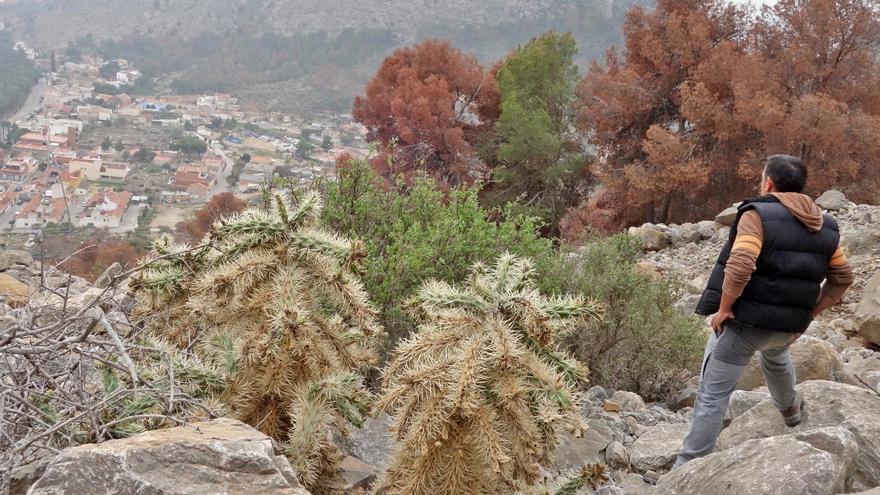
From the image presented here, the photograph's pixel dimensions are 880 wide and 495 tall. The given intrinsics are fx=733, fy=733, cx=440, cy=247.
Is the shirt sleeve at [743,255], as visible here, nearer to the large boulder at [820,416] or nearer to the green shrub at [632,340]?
the large boulder at [820,416]

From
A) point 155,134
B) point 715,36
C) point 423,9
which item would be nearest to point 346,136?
point 155,134

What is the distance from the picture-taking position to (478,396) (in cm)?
312

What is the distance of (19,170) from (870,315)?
15068 millimetres

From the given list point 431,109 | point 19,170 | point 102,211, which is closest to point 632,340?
point 431,109

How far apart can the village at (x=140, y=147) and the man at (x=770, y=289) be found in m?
3.69

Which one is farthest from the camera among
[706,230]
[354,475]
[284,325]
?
[706,230]

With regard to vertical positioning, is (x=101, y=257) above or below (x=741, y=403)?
below

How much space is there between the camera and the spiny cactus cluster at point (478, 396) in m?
3.11

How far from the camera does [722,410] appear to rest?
13.7 feet

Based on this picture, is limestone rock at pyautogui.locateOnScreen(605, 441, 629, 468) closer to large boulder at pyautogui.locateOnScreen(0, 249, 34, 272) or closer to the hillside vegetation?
large boulder at pyautogui.locateOnScreen(0, 249, 34, 272)

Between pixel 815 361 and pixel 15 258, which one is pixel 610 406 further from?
pixel 15 258

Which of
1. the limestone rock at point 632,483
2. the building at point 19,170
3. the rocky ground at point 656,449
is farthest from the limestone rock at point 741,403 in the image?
the building at point 19,170

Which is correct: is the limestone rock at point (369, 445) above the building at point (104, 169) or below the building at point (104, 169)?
above

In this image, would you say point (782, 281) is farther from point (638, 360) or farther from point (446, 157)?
point (446, 157)
